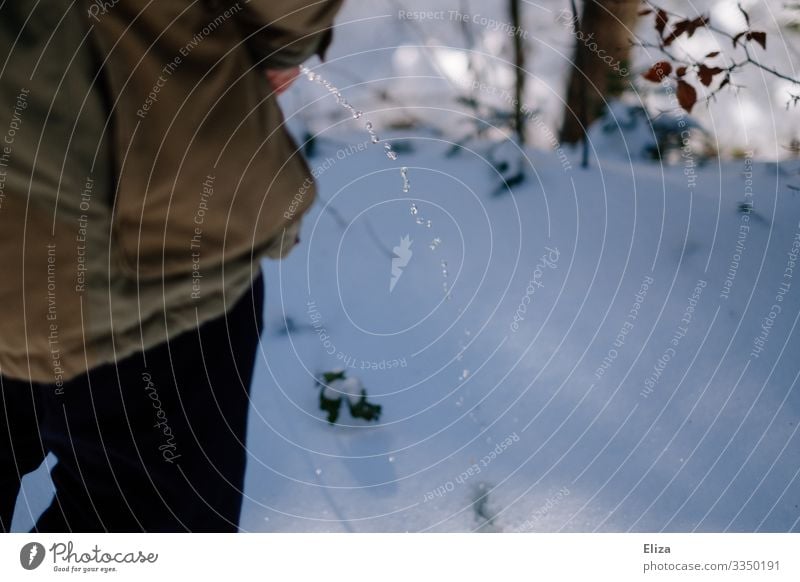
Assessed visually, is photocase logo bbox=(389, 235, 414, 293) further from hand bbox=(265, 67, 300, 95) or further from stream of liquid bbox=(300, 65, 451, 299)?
hand bbox=(265, 67, 300, 95)

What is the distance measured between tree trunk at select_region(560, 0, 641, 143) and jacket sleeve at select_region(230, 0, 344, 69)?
29 centimetres

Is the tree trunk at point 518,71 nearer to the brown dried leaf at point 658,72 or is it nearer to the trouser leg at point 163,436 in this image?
the brown dried leaf at point 658,72

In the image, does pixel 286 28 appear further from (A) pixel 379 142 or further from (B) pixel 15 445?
(B) pixel 15 445

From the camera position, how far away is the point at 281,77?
35.4 inches

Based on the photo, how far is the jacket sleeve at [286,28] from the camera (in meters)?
0.87

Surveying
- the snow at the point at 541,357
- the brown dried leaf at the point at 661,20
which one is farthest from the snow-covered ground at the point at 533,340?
the brown dried leaf at the point at 661,20

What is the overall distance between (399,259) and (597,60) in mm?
336

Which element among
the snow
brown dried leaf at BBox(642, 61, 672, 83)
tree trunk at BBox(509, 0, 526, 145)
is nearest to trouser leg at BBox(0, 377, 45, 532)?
the snow

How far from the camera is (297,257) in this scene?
941 mm

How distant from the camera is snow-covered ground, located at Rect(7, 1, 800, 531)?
0.95 meters

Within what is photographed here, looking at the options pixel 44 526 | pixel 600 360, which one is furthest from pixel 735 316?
pixel 44 526

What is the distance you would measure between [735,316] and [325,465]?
0.53 meters
